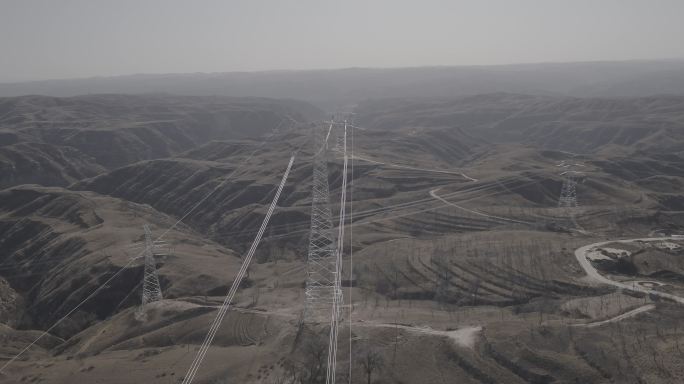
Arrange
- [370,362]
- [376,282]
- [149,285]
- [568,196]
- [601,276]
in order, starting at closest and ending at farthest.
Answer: [370,362], [601,276], [376,282], [149,285], [568,196]

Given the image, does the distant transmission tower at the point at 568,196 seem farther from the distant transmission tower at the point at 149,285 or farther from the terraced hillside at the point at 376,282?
the distant transmission tower at the point at 149,285

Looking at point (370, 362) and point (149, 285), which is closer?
point (370, 362)

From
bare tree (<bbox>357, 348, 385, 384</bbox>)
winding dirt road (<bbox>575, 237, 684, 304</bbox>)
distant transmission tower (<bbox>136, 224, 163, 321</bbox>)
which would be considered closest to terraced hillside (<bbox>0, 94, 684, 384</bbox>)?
bare tree (<bbox>357, 348, 385, 384</bbox>)

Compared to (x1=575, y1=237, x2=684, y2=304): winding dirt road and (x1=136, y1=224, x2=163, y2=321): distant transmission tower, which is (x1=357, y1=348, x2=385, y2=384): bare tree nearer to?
(x1=136, y1=224, x2=163, y2=321): distant transmission tower

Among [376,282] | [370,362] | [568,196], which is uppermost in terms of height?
[568,196]

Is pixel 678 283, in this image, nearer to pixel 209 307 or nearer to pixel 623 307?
pixel 623 307

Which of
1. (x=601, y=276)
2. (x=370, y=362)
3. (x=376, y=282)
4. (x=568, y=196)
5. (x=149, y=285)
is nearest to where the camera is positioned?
(x=370, y=362)

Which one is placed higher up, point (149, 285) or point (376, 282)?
point (376, 282)

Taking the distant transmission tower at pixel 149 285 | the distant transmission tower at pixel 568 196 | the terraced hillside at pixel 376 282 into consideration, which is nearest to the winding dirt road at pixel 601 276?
the terraced hillside at pixel 376 282

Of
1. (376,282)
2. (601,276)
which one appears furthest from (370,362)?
(601,276)

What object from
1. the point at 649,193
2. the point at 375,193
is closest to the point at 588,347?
the point at 375,193

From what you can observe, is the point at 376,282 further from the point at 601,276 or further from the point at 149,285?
the point at 149,285
